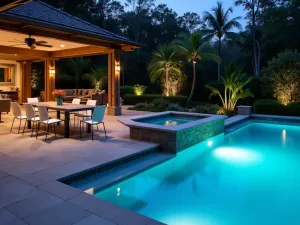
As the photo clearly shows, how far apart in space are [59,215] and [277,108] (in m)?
12.0

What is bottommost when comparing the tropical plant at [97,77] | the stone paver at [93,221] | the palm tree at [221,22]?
the stone paver at [93,221]

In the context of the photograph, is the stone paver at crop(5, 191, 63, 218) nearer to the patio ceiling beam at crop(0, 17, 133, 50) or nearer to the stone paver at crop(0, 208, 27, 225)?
the stone paver at crop(0, 208, 27, 225)

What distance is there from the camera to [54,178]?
3918 mm

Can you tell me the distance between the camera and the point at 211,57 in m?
16.6

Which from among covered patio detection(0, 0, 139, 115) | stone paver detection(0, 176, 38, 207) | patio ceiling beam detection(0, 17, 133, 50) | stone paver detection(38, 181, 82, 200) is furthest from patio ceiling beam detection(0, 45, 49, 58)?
stone paver detection(38, 181, 82, 200)

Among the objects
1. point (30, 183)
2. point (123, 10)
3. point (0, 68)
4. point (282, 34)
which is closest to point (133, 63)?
point (123, 10)

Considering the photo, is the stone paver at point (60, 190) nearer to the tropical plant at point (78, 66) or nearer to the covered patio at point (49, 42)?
the covered patio at point (49, 42)

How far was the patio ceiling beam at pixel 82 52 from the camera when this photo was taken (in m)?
11.0

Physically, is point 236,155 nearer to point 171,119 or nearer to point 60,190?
point 171,119

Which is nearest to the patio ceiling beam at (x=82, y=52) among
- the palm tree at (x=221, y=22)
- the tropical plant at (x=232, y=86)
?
the tropical plant at (x=232, y=86)

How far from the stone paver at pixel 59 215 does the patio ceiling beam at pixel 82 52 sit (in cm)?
877

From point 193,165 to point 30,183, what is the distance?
10.9 ft

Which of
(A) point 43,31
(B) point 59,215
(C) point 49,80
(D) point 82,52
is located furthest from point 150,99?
(B) point 59,215

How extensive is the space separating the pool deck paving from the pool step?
0.18m
